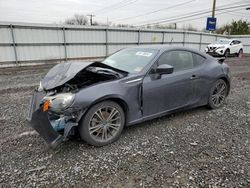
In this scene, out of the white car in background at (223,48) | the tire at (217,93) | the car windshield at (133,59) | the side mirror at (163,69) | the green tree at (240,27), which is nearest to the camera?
the side mirror at (163,69)

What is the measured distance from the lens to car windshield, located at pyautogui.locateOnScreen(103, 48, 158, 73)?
325 centimetres

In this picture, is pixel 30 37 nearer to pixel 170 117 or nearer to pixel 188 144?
pixel 170 117

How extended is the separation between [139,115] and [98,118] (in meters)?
0.71

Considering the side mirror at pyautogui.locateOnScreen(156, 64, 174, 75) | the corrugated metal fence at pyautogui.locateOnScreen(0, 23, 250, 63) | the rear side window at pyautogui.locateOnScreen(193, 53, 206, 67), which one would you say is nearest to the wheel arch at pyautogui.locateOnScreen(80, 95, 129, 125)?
the side mirror at pyautogui.locateOnScreen(156, 64, 174, 75)

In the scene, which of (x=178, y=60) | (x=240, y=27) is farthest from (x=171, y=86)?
(x=240, y=27)

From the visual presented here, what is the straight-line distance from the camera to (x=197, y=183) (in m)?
2.10

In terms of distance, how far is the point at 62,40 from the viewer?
11.8m

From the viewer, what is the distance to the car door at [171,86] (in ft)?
10.2

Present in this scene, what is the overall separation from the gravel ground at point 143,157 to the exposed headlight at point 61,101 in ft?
2.19

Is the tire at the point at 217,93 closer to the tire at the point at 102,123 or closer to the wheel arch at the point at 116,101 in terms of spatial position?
the wheel arch at the point at 116,101

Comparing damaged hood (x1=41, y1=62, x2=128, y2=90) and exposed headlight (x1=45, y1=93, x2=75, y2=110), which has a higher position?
damaged hood (x1=41, y1=62, x2=128, y2=90)

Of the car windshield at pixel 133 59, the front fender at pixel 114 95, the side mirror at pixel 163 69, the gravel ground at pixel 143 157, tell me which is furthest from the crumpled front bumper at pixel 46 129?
the side mirror at pixel 163 69

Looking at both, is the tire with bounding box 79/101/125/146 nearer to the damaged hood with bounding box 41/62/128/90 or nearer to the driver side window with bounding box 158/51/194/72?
the damaged hood with bounding box 41/62/128/90

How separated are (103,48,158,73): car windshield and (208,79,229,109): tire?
1672 mm
